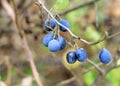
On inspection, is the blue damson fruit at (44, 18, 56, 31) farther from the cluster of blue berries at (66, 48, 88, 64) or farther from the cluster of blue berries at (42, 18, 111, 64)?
the cluster of blue berries at (66, 48, 88, 64)

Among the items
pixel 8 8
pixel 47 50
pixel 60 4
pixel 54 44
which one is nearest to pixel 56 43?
pixel 54 44

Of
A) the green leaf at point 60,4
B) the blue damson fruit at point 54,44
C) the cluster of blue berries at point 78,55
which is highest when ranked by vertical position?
the green leaf at point 60,4

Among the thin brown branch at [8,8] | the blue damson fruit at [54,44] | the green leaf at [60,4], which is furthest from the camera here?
the thin brown branch at [8,8]

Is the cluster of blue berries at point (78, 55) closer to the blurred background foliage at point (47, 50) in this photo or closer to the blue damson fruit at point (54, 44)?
the blue damson fruit at point (54, 44)

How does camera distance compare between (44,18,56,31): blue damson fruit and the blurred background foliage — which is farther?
the blurred background foliage

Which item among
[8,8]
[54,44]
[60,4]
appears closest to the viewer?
[54,44]

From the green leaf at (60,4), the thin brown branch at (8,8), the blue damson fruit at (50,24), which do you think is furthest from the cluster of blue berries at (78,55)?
the thin brown branch at (8,8)

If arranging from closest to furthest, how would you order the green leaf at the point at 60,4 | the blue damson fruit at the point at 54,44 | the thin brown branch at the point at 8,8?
the blue damson fruit at the point at 54,44 < the green leaf at the point at 60,4 < the thin brown branch at the point at 8,8

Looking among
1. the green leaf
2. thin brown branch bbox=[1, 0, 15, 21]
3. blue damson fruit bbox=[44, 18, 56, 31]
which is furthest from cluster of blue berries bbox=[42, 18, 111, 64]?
thin brown branch bbox=[1, 0, 15, 21]

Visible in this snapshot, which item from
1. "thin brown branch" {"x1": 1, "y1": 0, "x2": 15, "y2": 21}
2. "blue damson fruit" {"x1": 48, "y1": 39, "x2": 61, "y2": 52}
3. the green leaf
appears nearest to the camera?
"blue damson fruit" {"x1": 48, "y1": 39, "x2": 61, "y2": 52}

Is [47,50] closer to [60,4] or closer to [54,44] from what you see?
[60,4]

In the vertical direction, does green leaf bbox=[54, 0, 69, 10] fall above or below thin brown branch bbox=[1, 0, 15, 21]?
below
